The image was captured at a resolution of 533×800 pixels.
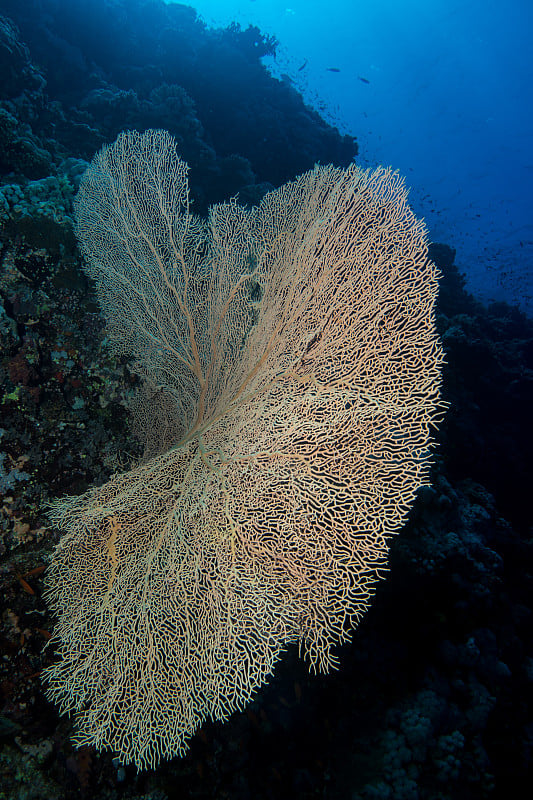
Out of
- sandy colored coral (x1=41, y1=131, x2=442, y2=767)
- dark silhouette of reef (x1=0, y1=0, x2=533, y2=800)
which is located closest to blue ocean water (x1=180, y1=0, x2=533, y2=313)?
dark silhouette of reef (x1=0, y1=0, x2=533, y2=800)

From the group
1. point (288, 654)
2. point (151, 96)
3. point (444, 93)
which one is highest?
point (444, 93)

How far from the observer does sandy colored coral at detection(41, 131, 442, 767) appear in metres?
2.50

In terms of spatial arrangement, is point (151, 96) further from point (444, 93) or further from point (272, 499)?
point (444, 93)

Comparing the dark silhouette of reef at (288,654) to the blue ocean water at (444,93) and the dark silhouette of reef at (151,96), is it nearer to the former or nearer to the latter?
the dark silhouette of reef at (151,96)

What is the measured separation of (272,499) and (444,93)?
65901mm

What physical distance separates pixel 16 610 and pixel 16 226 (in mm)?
4227

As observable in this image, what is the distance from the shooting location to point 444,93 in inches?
1864

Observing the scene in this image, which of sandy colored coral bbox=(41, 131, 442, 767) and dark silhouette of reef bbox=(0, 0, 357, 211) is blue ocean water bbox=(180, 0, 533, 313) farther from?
sandy colored coral bbox=(41, 131, 442, 767)

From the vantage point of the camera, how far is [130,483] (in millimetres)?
2957

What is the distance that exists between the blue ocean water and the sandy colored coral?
4531cm

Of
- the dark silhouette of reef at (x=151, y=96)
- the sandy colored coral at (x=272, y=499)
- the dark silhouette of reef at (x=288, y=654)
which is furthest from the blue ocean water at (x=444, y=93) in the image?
the sandy colored coral at (x=272, y=499)

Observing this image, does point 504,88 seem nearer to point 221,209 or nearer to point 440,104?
point 440,104

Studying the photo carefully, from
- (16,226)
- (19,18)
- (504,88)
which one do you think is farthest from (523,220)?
(16,226)

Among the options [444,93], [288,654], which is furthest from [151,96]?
[444,93]
